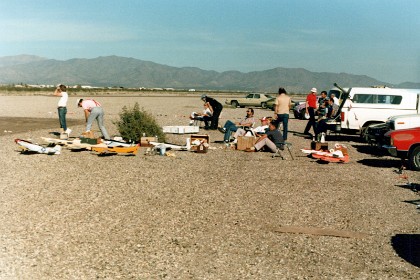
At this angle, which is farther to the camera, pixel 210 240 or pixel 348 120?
pixel 348 120

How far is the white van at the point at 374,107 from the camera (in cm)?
1880

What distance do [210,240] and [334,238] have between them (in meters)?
1.80

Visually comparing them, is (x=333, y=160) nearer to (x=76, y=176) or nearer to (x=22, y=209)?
(x=76, y=176)

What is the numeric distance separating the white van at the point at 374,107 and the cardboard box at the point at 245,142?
468 centimetres

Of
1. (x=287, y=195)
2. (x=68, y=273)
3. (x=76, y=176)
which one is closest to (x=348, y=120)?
(x=287, y=195)

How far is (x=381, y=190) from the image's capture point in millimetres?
10758

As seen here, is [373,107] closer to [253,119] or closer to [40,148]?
[253,119]

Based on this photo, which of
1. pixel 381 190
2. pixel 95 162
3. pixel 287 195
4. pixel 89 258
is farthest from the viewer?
pixel 95 162

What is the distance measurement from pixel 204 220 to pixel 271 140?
26.9 feet

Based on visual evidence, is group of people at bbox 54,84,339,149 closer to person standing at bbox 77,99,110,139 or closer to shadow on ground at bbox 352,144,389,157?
person standing at bbox 77,99,110,139

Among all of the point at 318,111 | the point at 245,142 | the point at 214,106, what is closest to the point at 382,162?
the point at 245,142

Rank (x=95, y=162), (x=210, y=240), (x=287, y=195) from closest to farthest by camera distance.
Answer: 1. (x=210, y=240)
2. (x=287, y=195)
3. (x=95, y=162)

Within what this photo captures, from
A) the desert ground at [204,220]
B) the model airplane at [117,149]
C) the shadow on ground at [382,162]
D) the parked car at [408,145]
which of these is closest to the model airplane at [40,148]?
the desert ground at [204,220]

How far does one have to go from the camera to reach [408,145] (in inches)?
520
